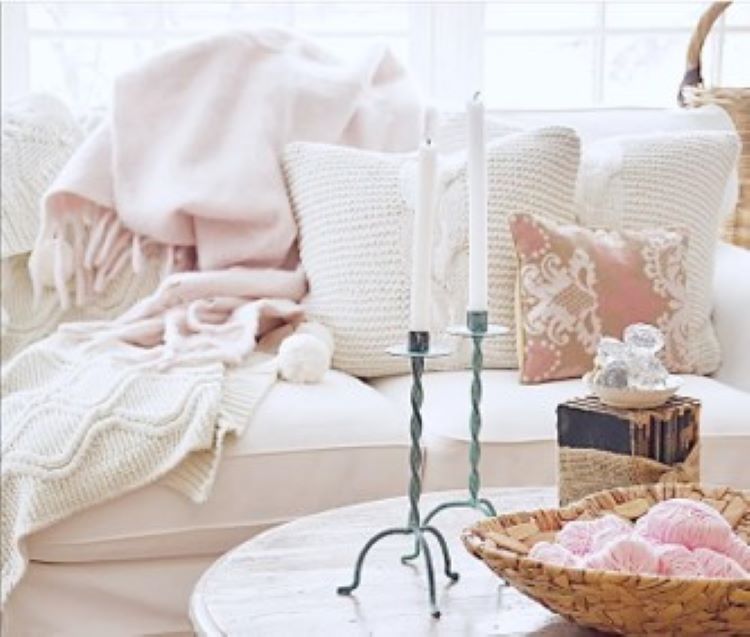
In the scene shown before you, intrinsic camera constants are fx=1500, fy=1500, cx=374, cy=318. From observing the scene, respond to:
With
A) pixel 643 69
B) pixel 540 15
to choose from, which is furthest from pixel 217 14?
pixel 643 69

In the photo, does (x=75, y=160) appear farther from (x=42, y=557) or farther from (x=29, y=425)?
(x=42, y=557)

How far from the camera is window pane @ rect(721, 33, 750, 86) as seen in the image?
3.40m

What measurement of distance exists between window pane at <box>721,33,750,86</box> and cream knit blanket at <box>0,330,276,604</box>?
5.58 feet

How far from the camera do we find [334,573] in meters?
1.55

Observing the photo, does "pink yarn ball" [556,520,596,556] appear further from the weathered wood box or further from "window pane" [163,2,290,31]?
"window pane" [163,2,290,31]

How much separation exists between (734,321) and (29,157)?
1.22 metres

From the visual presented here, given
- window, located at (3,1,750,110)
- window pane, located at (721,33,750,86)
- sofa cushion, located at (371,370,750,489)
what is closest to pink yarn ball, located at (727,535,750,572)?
sofa cushion, located at (371,370,750,489)

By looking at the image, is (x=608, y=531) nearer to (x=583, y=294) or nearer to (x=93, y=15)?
(x=583, y=294)

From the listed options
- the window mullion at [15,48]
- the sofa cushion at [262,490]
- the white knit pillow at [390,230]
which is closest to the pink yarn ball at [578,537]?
the sofa cushion at [262,490]

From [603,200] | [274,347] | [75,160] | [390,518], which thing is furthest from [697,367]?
[75,160]

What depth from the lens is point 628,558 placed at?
1251 mm

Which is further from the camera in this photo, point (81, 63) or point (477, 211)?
point (81, 63)

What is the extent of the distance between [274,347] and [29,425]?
0.51m

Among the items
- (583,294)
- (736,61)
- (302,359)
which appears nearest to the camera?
(302,359)
